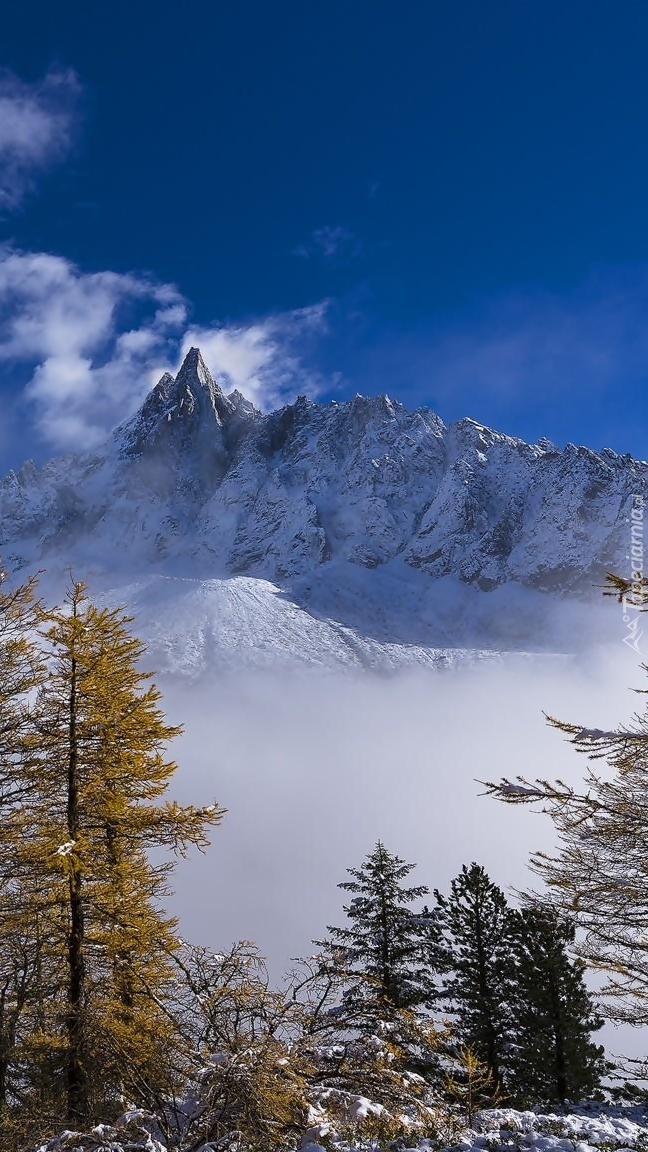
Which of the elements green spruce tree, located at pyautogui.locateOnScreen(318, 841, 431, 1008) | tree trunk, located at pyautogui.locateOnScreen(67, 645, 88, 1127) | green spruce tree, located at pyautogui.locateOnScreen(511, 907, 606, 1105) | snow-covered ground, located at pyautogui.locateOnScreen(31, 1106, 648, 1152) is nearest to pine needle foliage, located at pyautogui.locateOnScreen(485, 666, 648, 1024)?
snow-covered ground, located at pyautogui.locateOnScreen(31, 1106, 648, 1152)

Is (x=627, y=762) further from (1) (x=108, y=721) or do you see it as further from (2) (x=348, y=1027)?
(1) (x=108, y=721)

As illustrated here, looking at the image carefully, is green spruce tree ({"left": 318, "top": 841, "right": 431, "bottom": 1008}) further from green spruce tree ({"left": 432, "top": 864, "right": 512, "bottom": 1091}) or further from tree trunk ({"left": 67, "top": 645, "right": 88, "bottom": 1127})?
tree trunk ({"left": 67, "top": 645, "right": 88, "bottom": 1127})

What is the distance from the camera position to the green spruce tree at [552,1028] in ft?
61.4

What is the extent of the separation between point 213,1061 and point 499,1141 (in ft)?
9.96

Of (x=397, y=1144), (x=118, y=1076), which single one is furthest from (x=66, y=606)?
(x=397, y=1144)

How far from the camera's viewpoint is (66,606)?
39.9 feet

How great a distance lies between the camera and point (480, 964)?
20922 mm

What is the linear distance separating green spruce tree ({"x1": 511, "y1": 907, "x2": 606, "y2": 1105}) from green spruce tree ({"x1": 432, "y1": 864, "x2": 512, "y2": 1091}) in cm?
65

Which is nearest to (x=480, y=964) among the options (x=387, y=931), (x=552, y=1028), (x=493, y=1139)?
(x=552, y=1028)

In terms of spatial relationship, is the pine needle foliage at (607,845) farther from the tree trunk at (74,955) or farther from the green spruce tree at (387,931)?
the green spruce tree at (387,931)

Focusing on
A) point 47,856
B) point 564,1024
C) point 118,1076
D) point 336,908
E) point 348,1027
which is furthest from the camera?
point 336,908

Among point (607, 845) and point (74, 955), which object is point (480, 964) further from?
point (607, 845)

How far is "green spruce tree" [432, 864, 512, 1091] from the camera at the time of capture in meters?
20.1

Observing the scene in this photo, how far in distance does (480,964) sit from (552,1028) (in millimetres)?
2519
